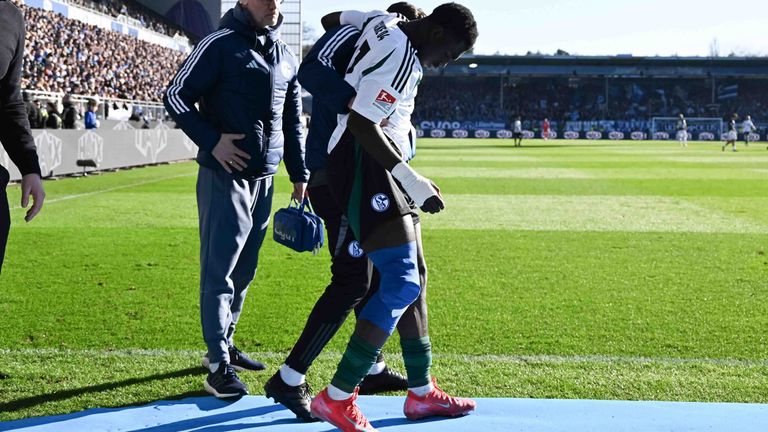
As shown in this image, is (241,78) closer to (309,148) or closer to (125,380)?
(309,148)

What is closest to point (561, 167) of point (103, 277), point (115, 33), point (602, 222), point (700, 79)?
point (602, 222)

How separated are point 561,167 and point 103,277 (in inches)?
827

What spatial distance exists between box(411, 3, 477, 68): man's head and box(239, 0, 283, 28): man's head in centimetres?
101

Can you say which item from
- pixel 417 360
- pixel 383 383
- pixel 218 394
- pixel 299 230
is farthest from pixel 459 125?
pixel 417 360

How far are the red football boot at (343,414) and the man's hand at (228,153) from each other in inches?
47.5

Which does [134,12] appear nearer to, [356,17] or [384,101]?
[356,17]

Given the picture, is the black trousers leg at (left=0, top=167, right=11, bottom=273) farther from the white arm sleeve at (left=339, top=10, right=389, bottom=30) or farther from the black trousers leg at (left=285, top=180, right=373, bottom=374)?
the white arm sleeve at (left=339, top=10, right=389, bottom=30)

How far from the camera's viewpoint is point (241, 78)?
14.4 feet

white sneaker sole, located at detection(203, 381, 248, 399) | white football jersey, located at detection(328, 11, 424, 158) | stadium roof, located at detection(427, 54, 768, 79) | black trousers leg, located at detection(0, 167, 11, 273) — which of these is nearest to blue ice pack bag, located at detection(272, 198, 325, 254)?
white sneaker sole, located at detection(203, 381, 248, 399)

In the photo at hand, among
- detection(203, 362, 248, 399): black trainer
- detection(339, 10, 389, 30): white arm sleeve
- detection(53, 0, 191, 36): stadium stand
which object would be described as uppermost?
detection(53, 0, 191, 36): stadium stand

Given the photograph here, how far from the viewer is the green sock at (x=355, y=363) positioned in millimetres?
3711

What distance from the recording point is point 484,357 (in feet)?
17.3

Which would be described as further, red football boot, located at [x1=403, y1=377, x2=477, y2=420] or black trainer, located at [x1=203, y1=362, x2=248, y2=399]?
black trainer, located at [x1=203, y1=362, x2=248, y2=399]

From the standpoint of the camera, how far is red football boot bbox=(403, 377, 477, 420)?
4.04 m
